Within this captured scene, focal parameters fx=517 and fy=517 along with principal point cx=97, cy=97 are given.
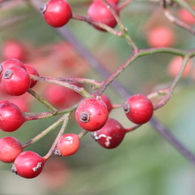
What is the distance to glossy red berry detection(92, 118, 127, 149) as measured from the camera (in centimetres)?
129

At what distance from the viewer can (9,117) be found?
1176 mm

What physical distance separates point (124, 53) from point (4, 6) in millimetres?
1029

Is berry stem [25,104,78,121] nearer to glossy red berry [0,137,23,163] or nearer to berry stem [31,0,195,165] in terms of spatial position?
glossy red berry [0,137,23,163]

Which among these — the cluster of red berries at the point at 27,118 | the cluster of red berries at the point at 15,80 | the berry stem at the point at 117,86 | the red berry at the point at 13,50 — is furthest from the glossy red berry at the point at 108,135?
the red berry at the point at 13,50

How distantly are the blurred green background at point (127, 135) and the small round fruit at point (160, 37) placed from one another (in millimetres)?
57

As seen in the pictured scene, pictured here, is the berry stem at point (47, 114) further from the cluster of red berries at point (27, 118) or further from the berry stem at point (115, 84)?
the berry stem at point (115, 84)

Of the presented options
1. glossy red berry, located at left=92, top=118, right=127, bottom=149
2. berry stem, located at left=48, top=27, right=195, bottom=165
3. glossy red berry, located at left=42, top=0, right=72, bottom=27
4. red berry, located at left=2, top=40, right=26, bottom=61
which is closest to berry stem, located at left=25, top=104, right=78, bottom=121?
glossy red berry, located at left=92, top=118, right=127, bottom=149

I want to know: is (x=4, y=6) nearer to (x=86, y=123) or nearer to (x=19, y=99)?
(x=19, y=99)

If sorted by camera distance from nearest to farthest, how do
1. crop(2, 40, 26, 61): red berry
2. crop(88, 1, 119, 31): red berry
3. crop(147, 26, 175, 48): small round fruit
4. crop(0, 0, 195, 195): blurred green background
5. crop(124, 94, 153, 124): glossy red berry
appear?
crop(124, 94, 153, 124): glossy red berry
crop(88, 1, 119, 31): red berry
crop(2, 40, 26, 61): red berry
crop(0, 0, 195, 195): blurred green background
crop(147, 26, 175, 48): small round fruit

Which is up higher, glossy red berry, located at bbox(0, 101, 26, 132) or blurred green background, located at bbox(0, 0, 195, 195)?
glossy red berry, located at bbox(0, 101, 26, 132)

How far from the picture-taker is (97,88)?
124 cm

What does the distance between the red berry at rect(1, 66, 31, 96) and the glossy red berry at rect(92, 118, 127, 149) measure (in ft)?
0.79

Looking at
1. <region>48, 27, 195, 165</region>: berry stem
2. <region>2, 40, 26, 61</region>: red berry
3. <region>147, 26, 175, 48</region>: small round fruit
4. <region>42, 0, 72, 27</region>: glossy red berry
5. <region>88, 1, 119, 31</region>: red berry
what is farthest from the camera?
<region>147, 26, 175, 48</region>: small round fruit

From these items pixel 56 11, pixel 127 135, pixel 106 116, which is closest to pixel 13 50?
pixel 127 135
